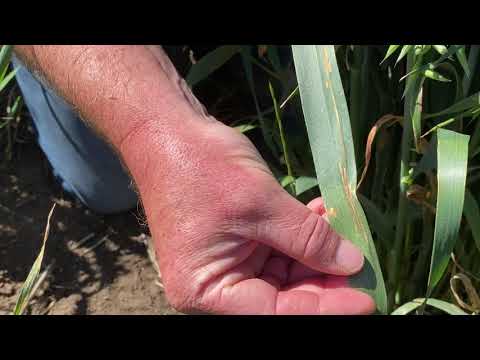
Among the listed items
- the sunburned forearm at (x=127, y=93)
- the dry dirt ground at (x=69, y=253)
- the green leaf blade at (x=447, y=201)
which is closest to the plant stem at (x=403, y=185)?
the green leaf blade at (x=447, y=201)

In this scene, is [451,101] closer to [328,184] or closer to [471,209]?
[471,209]

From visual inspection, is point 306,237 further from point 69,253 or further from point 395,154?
point 69,253

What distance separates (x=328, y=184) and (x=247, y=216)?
0.39 ft

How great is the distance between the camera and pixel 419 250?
1145 mm

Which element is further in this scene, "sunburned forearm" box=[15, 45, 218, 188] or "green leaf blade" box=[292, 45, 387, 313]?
"sunburned forearm" box=[15, 45, 218, 188]

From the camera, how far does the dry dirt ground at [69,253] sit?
4.69 feet

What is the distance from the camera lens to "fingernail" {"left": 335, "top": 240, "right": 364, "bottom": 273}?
83cm

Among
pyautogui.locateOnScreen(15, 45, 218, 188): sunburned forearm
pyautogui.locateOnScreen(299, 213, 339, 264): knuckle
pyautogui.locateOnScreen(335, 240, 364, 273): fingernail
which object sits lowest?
pyautogui.locateOnScreen(335, 240, 364, 273): fingernail

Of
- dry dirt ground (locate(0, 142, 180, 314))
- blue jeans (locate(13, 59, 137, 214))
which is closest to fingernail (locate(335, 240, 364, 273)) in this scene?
dry dirt ground (locate(0, 142, 180, 314))

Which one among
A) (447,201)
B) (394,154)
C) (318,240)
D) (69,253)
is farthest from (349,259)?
(69,253)

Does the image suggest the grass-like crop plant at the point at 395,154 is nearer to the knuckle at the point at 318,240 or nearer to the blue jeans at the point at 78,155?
the knuckle at the point at 318,240

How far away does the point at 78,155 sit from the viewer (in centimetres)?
154

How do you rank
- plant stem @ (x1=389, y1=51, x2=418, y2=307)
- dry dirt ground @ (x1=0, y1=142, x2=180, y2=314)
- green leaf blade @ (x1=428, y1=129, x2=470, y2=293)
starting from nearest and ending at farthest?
green leaf blade @ (x1=428, y1=129, x2=470, y2=293)
plant stem @ (x1=389, y1=51, x2=418, y2=307)
dry dirt ground @ (x1=0, y1=142, x2=180, y2=314)

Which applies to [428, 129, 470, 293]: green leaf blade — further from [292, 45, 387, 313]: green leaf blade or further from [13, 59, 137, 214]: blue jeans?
[13, 59, 137, 214]: blue jeans
